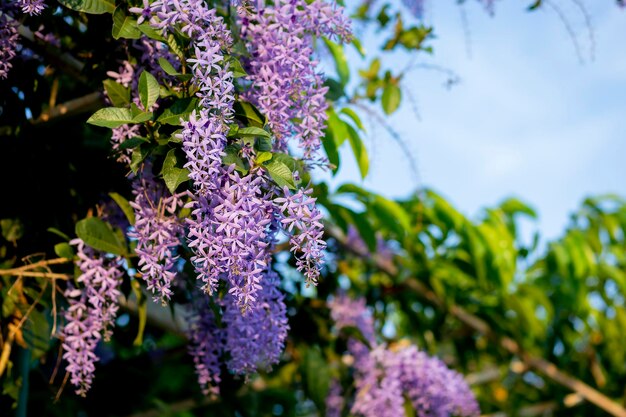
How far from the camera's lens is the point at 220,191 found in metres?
0.98

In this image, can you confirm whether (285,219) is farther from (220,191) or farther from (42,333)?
(42,333)

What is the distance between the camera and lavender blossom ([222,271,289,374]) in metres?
1.30

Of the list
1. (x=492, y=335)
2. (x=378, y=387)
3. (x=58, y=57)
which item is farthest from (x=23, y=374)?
(x=492, y=335)

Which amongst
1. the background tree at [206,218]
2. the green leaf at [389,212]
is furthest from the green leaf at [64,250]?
the green leaf at [389,212]

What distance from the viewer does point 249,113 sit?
114 cm

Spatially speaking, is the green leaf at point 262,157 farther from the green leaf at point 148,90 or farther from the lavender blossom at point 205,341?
the lavender blossom at point 205,341

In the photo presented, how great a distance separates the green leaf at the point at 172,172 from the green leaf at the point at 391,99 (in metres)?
0.90

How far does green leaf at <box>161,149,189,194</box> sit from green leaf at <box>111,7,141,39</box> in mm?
187

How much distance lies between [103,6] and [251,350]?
0.62m

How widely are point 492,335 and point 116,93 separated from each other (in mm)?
2031

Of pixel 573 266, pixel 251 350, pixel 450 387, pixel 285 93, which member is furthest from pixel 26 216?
pixel 573 266

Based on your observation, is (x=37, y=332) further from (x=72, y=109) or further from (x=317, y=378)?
(x=317, y=378)

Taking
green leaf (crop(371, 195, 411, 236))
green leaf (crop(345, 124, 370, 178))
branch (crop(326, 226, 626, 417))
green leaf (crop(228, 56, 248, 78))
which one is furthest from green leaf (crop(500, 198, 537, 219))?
green leaf (crop(228, 56, 248, 78))

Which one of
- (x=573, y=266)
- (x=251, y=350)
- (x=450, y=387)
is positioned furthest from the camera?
(x=573, y=266)
